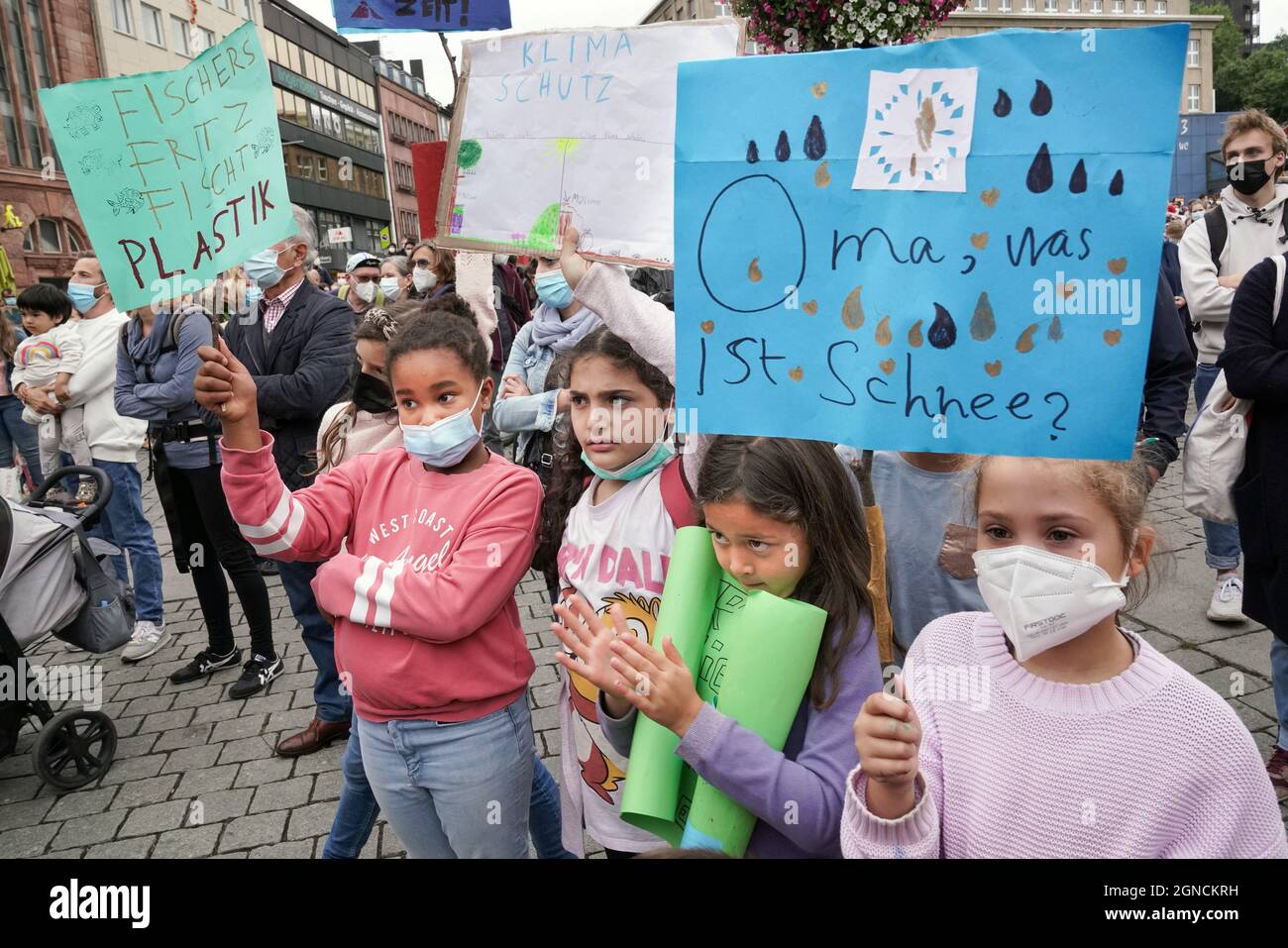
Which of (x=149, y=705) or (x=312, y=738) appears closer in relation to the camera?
(x=312, y=738)

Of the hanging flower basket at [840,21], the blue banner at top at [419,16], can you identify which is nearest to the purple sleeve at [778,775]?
the blue banner at top at [419,16]

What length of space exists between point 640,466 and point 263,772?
2745 mm

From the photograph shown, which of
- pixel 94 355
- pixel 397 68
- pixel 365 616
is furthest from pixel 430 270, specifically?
pixel 397 68

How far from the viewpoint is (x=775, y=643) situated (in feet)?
5.56

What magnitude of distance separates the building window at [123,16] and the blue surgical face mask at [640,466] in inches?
1670

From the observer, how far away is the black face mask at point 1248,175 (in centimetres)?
443

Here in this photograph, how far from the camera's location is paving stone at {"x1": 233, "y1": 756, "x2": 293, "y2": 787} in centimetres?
392

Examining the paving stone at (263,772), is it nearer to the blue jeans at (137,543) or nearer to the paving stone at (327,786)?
the paving stone at (327,786)

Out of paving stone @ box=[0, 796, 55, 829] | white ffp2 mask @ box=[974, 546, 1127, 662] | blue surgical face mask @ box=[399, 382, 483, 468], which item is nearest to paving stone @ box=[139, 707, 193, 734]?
paving stone @ box=[0, 796, 55, 829]

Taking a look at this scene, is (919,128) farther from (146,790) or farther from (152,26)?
(152,26)

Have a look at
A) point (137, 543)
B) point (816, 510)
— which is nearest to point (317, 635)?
point (137, 543)

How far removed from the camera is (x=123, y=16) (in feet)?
116

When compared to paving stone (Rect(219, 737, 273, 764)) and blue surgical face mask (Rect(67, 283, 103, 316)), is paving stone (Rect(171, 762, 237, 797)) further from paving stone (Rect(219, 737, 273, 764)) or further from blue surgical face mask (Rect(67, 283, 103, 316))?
blue surgical face mask (Rect(67, 283, 103, 316))

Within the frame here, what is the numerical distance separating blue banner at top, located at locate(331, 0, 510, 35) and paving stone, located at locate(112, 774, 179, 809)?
3.25 meters
